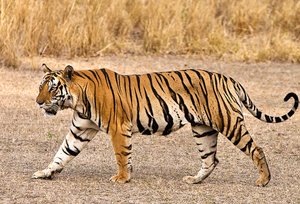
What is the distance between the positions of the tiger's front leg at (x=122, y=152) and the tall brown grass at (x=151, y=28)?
6263mm

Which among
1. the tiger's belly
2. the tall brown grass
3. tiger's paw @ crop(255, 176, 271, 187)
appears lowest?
tiger's paw @ crop(255, 176, 271, 187)

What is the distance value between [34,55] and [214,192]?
740 cm

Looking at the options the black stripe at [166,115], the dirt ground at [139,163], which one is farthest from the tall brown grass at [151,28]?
the black stripe at [166,115]

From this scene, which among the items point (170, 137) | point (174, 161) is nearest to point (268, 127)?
point (170, 137)

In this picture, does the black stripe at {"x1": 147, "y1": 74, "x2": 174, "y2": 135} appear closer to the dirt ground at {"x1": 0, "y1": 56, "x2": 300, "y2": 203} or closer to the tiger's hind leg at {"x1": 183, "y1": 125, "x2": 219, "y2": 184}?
the tiger's hind leg at {"x1": 183, "y1": 125, "x2": 219, "y2": 184}

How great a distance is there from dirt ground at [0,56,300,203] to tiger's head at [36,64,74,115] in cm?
65

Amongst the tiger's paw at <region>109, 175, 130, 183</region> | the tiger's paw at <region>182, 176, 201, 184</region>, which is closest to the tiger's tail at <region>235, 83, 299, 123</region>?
the tiger's paw at <region>182, 176, 201, 184</region>

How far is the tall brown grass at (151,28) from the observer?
48.8 feet

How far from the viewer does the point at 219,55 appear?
16.1 metres

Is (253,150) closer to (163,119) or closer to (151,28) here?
(163,119)

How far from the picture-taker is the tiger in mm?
8164

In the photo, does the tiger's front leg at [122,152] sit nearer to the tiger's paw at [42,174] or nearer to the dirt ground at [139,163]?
the dirt ground at [139,163]

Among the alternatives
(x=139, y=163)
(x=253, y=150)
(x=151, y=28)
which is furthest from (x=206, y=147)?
(x=151, y=28)

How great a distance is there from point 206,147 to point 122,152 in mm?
835
